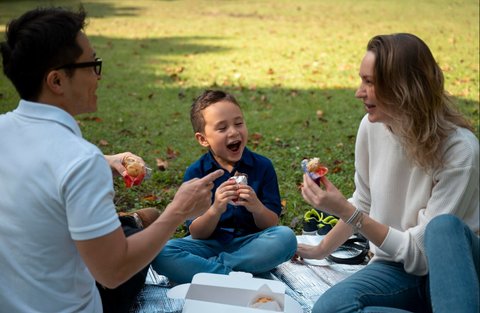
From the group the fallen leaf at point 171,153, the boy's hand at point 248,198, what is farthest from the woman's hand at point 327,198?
the fallen leaf at point 171,153

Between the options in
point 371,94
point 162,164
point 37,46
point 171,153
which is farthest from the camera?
A: point 171,153

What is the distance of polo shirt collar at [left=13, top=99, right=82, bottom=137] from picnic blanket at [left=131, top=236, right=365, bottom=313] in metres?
1.43

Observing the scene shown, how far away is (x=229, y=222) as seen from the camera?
3.71 m

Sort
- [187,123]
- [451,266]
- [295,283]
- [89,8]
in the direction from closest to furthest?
[451,266]
[295,283]
[187,123]
[89,8]

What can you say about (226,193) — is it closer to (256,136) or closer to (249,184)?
(249,184)

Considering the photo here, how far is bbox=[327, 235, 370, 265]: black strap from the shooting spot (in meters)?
3.76

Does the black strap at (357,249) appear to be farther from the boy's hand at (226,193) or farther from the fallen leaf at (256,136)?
the fallen leaf at (256,136)

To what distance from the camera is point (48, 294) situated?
7.06 ft

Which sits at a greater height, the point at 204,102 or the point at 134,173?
the point at 204,102

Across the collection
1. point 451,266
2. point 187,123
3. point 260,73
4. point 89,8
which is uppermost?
point 451,266

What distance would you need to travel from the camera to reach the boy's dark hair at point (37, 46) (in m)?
2.08

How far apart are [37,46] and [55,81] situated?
0.13 metres

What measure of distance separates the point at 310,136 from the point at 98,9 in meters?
14.1

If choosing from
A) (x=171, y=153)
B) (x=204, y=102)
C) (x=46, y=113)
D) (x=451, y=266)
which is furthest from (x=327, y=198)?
(x=171, y=153)
